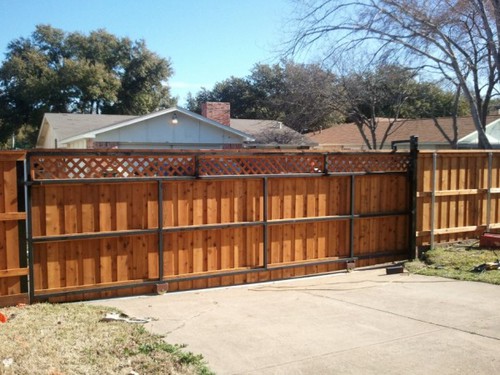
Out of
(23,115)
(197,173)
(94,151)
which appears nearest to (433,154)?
(197,173)

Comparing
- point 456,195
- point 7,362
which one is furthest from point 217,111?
point 7,362

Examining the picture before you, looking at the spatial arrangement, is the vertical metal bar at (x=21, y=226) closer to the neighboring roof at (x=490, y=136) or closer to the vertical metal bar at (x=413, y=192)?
the vertical metal bar at (x=413, y=192)

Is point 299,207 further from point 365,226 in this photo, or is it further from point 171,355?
point 171,355

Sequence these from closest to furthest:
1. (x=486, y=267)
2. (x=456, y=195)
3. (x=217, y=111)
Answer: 1. (x=486, y=267)
2. (x=456, y=195)
3. (x=217, y=111)

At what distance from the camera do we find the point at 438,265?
941 cm

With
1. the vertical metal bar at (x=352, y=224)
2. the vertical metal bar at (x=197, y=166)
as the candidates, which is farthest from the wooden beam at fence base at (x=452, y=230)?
the vertical metal bar at (x=197, y=166)

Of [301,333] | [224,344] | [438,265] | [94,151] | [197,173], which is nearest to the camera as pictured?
[224,344]

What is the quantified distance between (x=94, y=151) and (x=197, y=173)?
1511 millimetres

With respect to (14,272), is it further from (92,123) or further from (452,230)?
(92,123)

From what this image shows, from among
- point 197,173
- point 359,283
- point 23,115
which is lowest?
point 359,283

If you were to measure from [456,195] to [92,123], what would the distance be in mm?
17323

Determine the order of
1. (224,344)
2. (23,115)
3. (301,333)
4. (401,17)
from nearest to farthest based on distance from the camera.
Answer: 1. (224,344)
2. (301,333)
3. (401,17)
4. (23,115)

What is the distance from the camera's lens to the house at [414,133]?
88.6 ft

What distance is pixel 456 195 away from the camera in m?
10.6
